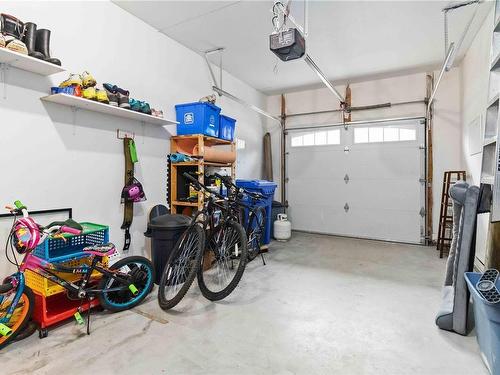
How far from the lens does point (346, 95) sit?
569 centimetres

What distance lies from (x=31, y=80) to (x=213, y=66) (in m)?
2.83

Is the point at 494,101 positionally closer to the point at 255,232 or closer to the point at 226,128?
the point at 255,232

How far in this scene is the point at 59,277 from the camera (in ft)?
6.81

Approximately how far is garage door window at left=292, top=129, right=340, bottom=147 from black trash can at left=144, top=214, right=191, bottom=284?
3974mm

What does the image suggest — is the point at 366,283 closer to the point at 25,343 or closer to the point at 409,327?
the point at 409,327

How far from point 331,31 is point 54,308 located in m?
4.21

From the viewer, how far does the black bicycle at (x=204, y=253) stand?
8.10 ft

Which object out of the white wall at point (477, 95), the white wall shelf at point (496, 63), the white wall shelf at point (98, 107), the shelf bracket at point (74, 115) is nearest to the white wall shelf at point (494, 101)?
the white wall shelf at point (496, 63)

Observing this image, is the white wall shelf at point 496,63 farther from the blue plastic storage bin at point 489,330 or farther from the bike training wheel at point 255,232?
the bike training wheel at point 255,232

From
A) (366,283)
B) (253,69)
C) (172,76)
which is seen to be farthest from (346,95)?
(366,283)

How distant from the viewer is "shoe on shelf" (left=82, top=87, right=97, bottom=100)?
97.6 inches

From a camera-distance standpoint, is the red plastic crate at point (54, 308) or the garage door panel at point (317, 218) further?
the garage door panel at point (317, 218)

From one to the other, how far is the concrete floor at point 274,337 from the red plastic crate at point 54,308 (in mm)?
104

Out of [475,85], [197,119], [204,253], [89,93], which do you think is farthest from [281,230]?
[89,93]
